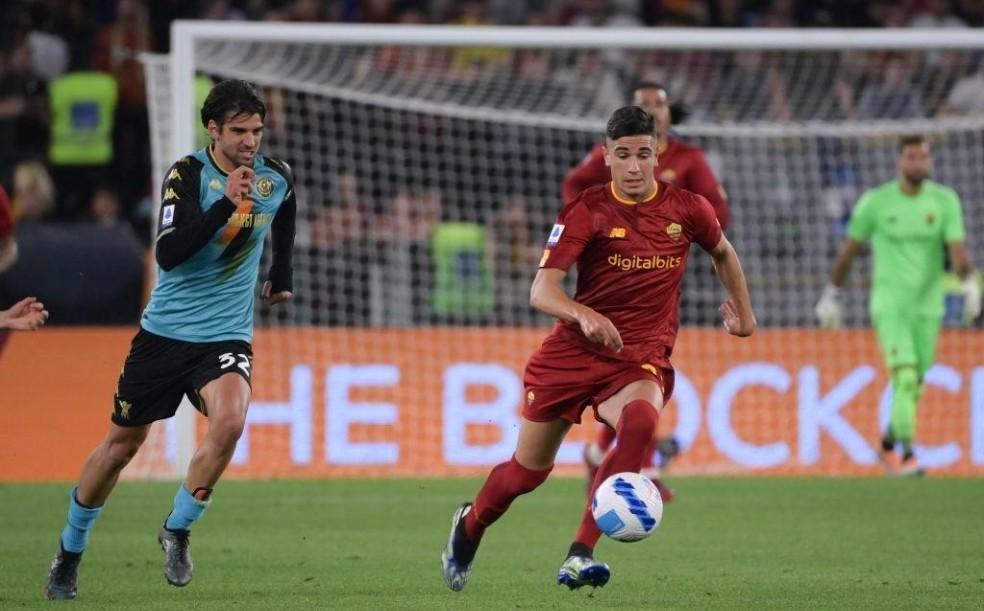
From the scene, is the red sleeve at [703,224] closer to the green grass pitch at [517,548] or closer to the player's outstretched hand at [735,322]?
the player's outstretched hand at [735,322]

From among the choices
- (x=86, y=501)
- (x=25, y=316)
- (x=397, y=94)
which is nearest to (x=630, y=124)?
(x=25, y=316)

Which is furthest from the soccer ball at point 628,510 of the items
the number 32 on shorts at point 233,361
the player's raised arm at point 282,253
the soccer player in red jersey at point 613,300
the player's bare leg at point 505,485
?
the player's raised arm at point 282,253

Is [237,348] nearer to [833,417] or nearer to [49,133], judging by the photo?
[833,417]

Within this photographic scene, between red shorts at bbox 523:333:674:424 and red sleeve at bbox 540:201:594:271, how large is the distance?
387mm

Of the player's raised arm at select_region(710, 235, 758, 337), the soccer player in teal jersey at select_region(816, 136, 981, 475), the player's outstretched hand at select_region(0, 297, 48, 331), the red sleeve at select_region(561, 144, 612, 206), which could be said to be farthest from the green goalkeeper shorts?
the player's outstretched hand at select_region(0, 297, 48, 331)

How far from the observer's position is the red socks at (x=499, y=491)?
25.4ft

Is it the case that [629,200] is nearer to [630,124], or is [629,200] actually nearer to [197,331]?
[630,124]

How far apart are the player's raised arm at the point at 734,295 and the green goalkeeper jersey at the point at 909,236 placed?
21.5 feet

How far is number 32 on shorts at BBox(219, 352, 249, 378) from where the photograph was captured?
25.6ft

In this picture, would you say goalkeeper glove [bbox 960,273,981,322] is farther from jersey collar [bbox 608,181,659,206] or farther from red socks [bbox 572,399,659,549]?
red socks [bbox 572,399,659,549]

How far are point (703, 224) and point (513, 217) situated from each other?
841 centimetres

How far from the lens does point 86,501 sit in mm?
7863

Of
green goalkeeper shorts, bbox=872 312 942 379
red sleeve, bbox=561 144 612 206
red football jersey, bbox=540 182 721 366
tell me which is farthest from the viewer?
green goalkeeper shorts, bbox=872 312 942 379

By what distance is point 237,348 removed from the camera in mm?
7938
